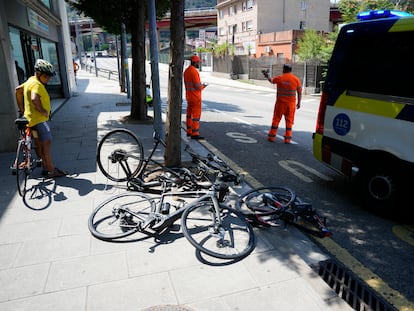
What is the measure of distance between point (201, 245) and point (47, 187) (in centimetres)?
296

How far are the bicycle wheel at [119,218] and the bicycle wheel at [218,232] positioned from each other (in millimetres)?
558

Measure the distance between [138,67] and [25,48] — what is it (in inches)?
189

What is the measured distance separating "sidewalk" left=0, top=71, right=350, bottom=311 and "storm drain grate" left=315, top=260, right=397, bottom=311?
12 centimetres

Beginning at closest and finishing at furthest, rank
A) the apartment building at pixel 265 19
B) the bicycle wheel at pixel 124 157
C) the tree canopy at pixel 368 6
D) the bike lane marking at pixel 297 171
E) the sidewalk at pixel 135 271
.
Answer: the sidewalk at pixel 135 271 < the bicycle wheel at pixel 124 157 < the bike lane marking at pixel 297 171 < the tree canopy at pixel 368 6 < the apartment building at pixel 265 19

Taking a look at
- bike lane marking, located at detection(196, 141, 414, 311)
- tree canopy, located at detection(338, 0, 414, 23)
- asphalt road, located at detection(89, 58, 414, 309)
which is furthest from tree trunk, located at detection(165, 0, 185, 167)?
tree canopy, located at detection(338, 0, 414, 23)

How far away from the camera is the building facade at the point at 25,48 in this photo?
6914 mm

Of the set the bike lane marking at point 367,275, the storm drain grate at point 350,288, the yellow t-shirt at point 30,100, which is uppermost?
the yellow t-shirt at point 30,100

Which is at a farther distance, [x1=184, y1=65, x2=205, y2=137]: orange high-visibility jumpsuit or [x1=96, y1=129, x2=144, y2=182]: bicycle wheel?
[x1=184, y1=65, x2=205, y2=137]: orange high-visibility jumpsuit

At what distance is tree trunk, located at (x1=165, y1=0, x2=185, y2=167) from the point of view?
17.3ft

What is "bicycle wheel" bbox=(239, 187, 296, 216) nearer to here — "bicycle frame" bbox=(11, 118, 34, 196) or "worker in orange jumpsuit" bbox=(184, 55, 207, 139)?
"bicycle frame" bbox=(11, 118, 34, 196)

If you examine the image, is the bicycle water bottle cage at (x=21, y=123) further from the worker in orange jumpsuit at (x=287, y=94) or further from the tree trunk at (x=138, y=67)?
the tree trunk at (x=138, y=67)

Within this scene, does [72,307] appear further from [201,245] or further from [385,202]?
[385,202]

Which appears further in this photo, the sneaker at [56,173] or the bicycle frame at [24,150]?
the sneaker at [56,173]

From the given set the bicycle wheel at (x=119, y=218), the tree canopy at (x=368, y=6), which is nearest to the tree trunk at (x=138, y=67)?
the bicycle wheel at (x=119, y=218)
